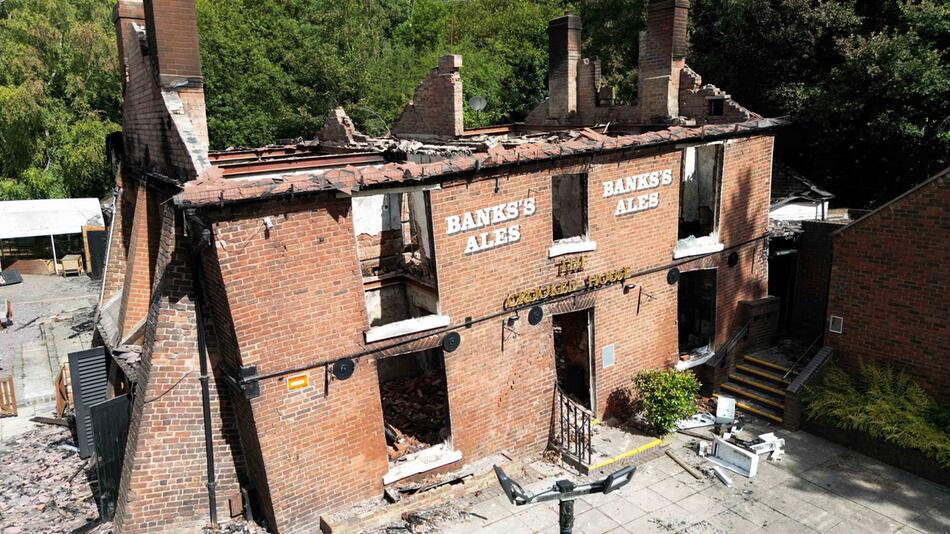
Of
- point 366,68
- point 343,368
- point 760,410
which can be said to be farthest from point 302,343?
point 366,68

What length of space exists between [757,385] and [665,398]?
9.64 feet

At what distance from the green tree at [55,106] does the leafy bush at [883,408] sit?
107ft

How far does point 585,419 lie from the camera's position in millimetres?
11523

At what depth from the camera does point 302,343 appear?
8.78 meters

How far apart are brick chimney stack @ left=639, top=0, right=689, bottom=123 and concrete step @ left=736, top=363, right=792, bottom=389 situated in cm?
598

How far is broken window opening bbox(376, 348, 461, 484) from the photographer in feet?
33.6

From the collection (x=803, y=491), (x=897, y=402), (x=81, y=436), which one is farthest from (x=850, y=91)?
(x=81, y=436)

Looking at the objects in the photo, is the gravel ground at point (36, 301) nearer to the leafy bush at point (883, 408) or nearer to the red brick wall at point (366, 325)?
the red brick wall at point (366, 325)

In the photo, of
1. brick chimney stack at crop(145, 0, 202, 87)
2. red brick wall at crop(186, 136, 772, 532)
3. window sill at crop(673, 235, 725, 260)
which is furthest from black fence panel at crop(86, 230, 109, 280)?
window sill at crop(673, 235, 725, 260)

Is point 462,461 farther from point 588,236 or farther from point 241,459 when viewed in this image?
point 588,236

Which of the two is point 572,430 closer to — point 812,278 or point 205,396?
point 205,396

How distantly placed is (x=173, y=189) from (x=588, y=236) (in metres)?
7.28

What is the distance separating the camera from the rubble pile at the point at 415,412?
1123 centimetres

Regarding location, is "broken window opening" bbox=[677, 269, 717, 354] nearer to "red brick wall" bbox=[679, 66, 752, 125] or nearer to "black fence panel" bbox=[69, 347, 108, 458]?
"red brick wall" bbox=[679, 66, 752, 125]
